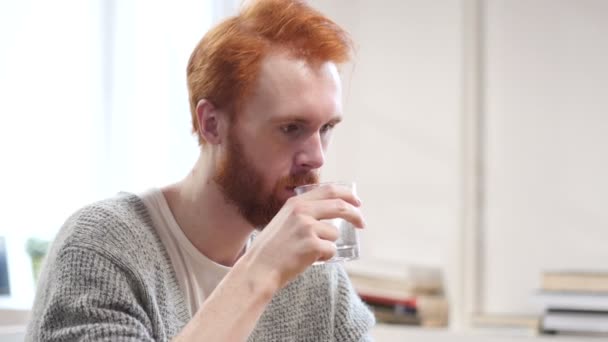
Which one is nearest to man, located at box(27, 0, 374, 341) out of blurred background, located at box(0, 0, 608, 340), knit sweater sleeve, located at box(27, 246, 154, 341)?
knit sweater sleeve, located at box(27, 246, 154, 341)

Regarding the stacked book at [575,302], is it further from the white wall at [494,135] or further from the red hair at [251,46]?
the red hair at [251,46]

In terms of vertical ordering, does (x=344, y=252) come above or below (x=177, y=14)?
below

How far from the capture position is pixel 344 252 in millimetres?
1324

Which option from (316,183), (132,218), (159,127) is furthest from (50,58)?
(316,183)

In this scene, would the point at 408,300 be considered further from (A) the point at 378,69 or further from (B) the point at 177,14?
(B) the point at 177,14

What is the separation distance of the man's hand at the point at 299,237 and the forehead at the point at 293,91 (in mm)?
158

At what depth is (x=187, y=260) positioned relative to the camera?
1.50 meters

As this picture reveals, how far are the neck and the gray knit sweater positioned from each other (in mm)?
64

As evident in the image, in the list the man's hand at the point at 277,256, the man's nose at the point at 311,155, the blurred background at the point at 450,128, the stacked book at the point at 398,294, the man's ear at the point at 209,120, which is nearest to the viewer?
the man's hand at the point at 277,256

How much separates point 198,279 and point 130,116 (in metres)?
0.70

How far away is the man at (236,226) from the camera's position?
50.2 inches

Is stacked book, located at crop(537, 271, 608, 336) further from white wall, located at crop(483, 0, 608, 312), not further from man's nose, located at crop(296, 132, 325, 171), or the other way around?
man's nose, located at crop(296, 132, 325, 171)

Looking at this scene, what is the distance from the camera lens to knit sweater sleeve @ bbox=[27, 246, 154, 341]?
4.11 feet

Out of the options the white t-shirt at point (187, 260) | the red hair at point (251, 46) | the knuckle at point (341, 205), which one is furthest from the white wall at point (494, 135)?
the knuckle at point (341, 205)
